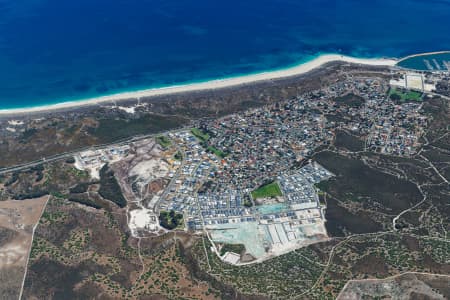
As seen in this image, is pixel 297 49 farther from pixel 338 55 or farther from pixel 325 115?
pixel 325 115

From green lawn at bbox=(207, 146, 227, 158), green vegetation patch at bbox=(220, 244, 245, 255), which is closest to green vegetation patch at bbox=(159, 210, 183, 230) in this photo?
green vegetation patch at bbox=(220, 244, 245, 255)

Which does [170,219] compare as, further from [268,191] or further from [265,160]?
[265,160]

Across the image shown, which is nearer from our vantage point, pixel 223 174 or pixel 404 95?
pixel 223 174

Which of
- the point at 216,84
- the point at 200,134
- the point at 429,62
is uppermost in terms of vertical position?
the point at 429,62

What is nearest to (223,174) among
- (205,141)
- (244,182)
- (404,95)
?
(244,182)

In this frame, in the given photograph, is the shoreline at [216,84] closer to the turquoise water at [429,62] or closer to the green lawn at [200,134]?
the turquoise water at [429,62]

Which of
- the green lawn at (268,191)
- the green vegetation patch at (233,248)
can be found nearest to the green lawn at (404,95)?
the green lawn at (268,191)

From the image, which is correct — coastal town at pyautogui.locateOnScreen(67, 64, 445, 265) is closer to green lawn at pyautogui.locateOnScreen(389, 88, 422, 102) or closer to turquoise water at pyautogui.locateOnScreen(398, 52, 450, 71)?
green lawn at pyautogui.locateOnScreen(389, 88, 422, 102)
